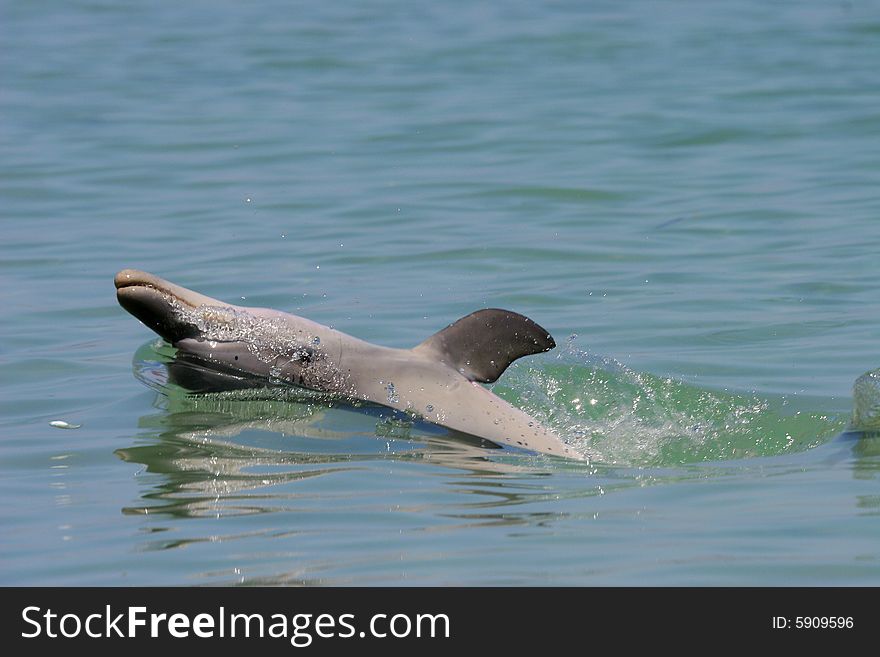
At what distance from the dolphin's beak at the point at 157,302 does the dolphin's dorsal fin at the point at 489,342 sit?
4.43 feet

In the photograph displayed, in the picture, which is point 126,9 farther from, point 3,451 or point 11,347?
point 3,451

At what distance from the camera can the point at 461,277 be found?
12375 millimetres

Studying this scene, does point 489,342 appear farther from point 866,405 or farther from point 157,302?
point 866,405

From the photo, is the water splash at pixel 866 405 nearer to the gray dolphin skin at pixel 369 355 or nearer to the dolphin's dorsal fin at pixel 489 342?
the gray dolphin skin at pixel 369 355

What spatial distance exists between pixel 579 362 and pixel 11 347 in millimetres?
3893

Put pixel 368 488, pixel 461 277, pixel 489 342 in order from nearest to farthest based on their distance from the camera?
pixel 368 488 → pixel 489 342 → pixel 461 277

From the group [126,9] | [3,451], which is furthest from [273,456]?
[126,9]

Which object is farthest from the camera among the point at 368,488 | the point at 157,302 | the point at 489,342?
the point at 157,302

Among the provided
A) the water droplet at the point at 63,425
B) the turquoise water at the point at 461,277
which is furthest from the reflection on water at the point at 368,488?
the water droplet at the point at 63,425

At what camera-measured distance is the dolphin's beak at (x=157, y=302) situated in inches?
321

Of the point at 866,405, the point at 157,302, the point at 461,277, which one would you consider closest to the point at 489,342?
the point at 157,302

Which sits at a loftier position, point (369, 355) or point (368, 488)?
point (369, 355)

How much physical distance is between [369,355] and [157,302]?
1141mm

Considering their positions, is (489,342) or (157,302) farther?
(157,302)
